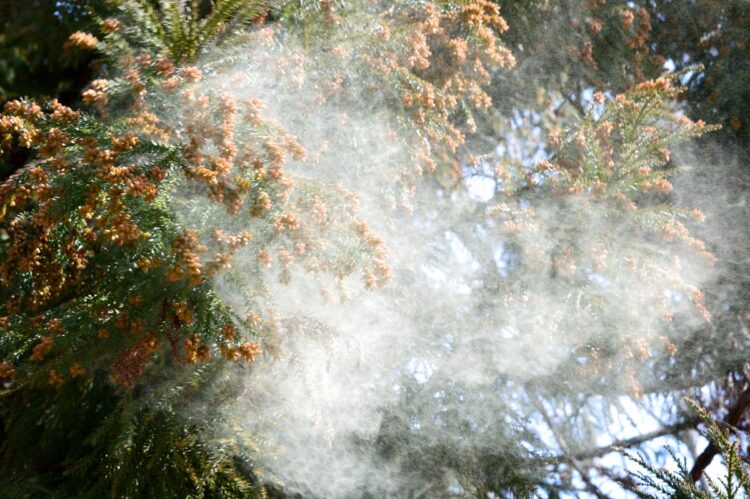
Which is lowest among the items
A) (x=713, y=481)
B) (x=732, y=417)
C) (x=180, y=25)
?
(x=713, y=481)

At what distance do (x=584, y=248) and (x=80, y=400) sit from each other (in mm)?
2003

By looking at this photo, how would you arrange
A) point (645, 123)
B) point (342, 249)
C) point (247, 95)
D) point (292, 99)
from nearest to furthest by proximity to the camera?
point (342, 249)
point (247, 95)
point (292, 99)
point (645, 123)

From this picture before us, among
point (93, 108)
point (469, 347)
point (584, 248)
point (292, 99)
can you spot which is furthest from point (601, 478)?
point (93, 108)

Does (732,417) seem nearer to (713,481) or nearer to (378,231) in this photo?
(713,481)

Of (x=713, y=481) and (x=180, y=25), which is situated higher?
(x=180, y=25)

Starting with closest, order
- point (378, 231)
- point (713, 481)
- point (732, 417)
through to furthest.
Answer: point (713, 481)
point (378, 231)
point (732, 417)

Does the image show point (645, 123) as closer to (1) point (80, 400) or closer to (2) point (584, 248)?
(2) point (584, 248)

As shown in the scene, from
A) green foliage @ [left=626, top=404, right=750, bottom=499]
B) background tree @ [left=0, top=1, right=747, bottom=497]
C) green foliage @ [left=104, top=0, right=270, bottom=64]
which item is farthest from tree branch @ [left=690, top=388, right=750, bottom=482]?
green foliage @ [left=104, top=0, right=270, bottom=64]

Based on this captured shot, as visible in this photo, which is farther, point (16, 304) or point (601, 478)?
point (601, 478)

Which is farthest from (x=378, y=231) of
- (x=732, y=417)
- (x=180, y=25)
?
(x=732, y=417)

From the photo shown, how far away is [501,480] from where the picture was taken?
9.20 ft

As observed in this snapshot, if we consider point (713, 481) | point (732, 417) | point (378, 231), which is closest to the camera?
point (713, 481)

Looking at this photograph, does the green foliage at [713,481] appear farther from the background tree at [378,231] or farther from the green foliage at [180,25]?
the green foliage at [180,25]

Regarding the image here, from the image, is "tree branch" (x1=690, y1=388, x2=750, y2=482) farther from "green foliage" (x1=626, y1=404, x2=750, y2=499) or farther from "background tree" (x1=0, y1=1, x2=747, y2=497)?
"green foliage" (x1=626, y1=404, x2=750, y2=499)
